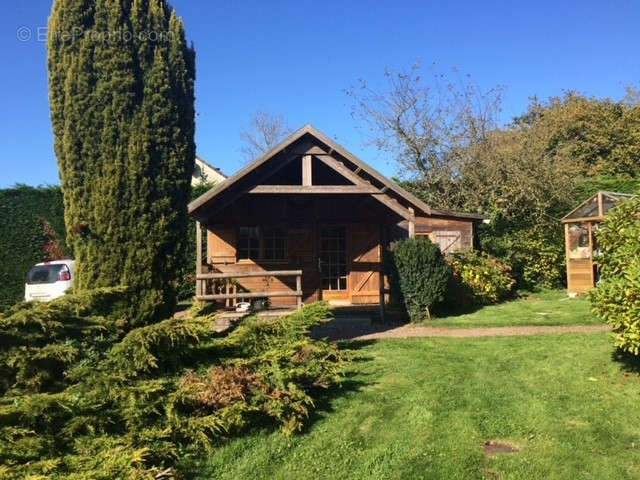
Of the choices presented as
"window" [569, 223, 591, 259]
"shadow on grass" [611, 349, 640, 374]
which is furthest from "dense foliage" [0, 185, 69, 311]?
"window" [569, 223, 591, 259]

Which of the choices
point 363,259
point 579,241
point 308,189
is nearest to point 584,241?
point 579,241

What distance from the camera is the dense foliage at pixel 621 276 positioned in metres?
5.96

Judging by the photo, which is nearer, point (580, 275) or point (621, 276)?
point (621, 276)

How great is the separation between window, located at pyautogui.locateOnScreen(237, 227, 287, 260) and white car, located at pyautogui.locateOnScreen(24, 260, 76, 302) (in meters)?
4.74

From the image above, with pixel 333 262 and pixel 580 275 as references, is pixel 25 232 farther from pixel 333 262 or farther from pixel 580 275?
pixel 580 275

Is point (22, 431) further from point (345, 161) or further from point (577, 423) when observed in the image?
point (345, 161)

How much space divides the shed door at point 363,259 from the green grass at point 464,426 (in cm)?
642

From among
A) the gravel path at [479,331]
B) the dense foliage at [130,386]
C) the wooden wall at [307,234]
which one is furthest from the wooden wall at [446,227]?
the dense foliage at [130,386]

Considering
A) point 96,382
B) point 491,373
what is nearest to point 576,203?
point 491,373

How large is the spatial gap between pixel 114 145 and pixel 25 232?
35.1 feet

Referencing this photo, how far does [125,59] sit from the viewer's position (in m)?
7.27

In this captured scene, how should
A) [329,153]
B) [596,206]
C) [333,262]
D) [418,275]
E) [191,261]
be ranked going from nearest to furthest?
1. [329,153]
2. [418,275]
3. [333,262]
4. [596,206]
5. [191,261]

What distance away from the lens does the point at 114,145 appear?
723cm

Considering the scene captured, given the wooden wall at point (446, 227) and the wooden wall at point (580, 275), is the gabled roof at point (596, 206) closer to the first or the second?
the wooden wall at point (580, 275)
